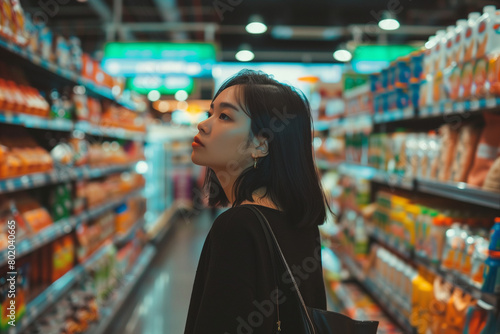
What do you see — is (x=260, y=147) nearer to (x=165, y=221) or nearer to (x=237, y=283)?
(x=237, y=283)

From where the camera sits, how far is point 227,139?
1402 mm

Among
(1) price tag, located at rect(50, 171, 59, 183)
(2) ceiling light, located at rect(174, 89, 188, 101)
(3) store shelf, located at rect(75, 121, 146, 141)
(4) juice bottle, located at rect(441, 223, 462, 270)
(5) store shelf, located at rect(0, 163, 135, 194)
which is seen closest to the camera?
(4) juice bottle, located at rect(441, 223, 462, 270)

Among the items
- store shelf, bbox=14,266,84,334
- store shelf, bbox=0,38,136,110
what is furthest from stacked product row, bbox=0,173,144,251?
store shelf, bbox=0,38,136,110

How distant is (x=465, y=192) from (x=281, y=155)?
1206mm

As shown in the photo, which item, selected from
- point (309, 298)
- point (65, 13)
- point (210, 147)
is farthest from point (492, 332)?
point (65, 13)

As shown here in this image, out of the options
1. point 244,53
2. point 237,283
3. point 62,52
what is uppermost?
point 244,53

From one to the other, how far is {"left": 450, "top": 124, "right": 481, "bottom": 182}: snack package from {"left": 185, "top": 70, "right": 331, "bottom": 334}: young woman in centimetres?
127

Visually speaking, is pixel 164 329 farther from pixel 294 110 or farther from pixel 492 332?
pixel 294 110

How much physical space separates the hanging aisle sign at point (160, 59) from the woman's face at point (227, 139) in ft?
16.9

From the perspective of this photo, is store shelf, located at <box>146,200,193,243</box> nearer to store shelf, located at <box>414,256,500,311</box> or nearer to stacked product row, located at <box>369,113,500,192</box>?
stacked product row, located at <box>369,113,500,192</box>

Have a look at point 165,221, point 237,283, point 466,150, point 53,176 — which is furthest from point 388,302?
point 165,221

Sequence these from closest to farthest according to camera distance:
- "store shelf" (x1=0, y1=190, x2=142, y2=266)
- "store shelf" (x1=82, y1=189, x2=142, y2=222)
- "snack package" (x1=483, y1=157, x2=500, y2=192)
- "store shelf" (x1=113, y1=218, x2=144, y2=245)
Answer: "snack package" (x1=483, y1=157, x2=500, y2=192) → "store shelf" (x1=0, y1=190, x2=142, y2=266) → "store shelf" (x1=82, y1=189, x2=142, y2=222) → "store shelf" (x1=113, y1=218, x2=144, y2=245)

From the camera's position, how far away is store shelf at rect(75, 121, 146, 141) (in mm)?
4266

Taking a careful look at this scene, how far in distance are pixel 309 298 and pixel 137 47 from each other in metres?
5.62
